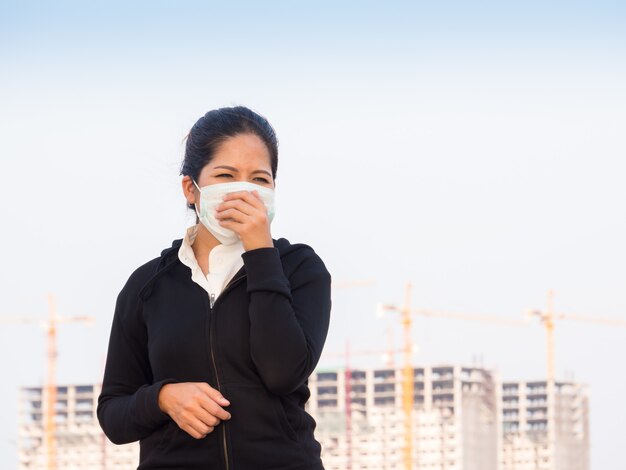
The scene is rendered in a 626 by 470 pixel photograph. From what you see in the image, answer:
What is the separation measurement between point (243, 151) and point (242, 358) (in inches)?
15.3

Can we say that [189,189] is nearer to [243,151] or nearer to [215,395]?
[243,151]

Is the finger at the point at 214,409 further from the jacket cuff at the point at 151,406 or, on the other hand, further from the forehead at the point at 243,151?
the forehead at the point at 243,151

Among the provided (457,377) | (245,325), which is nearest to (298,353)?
(245,325)

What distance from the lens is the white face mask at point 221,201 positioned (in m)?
2.22

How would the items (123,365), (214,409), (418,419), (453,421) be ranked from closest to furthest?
(214,409)
(123,365)
(453,421)
(418,419)

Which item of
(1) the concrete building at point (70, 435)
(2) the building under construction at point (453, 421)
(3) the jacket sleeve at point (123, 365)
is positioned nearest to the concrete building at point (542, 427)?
(2) the building under construction at point (453, 421)

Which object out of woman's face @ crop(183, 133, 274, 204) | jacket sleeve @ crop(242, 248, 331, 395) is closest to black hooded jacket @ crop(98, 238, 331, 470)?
jacket sleeve @ crop(242, 248, 331, 395)

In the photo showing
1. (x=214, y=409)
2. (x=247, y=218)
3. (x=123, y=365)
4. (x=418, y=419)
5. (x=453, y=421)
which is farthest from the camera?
(x=418, y=419)

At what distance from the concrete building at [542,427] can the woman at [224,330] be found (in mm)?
89547

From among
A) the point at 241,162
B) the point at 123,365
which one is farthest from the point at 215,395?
the point at 241,162

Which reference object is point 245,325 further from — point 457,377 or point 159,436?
point 457,377

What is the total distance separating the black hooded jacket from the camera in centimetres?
209

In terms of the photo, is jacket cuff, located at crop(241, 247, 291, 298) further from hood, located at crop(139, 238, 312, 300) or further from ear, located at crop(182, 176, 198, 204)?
ear, located at crop(182, 176, 198, 204)

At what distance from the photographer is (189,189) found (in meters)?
2.36
